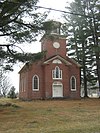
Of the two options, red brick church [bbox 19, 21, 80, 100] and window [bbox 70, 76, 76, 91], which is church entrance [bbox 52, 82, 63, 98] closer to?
red brick church [bbox 19, 21, 80, 100]

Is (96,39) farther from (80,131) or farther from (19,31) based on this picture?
(80,131)

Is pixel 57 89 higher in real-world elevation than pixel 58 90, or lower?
higher

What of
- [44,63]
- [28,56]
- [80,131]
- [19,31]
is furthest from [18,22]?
[44,63]

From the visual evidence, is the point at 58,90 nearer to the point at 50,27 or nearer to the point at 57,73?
the point at 57,73

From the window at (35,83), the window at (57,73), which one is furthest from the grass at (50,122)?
the window at (57,73)

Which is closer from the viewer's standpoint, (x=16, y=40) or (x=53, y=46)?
(x=16, y=40)

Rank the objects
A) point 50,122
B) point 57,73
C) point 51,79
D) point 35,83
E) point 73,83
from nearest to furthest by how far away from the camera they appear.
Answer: point 50,122, point 51,79, point 35,83, point 57,73, point 73,83

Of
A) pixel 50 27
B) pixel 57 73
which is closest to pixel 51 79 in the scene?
pixel 57 73

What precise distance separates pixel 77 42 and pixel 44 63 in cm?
855

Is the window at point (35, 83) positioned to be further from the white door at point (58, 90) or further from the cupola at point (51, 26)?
the cupola at point (51, 26)

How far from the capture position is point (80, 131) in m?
10.3

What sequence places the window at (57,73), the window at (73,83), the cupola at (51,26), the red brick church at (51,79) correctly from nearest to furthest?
1. the cupola at (51,26)
2. the red brick church at (51,79)
3. the window at (57,73)
4. the window at (73,83)

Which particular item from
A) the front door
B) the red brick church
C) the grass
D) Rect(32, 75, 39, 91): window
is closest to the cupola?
the grass

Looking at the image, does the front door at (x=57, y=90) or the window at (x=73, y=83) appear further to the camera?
the window at (x=73, y=83)
